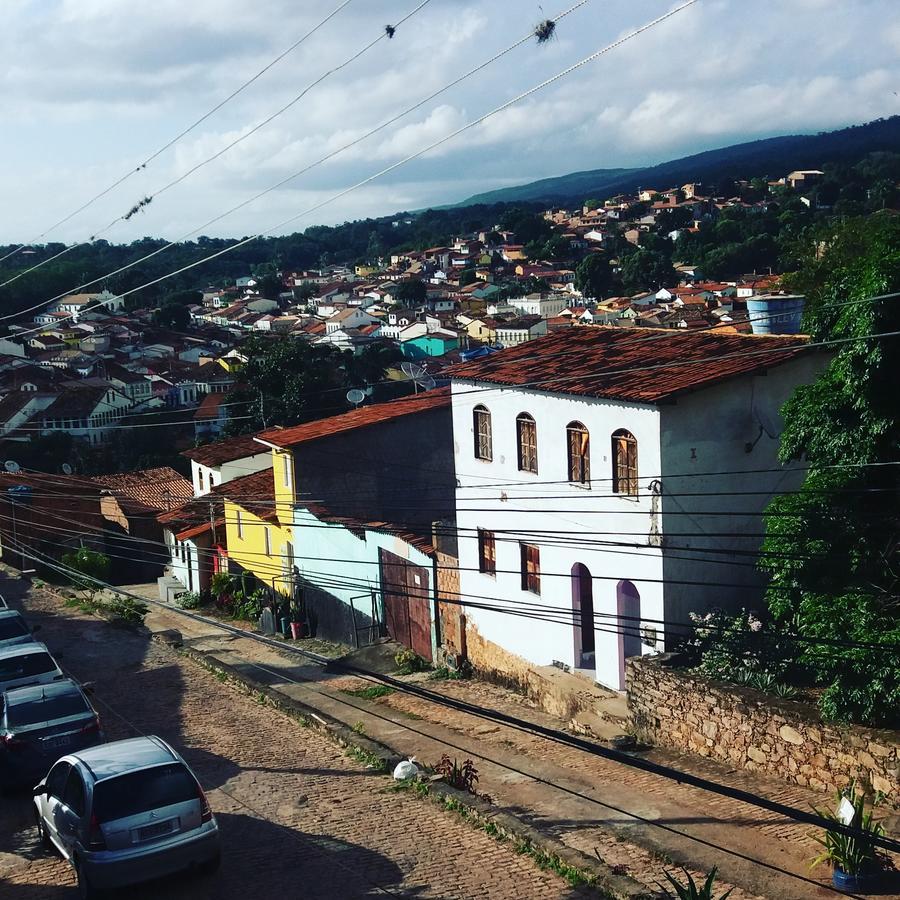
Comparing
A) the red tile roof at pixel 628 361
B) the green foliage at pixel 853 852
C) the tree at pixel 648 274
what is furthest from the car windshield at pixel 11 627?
the tree at pixel 648 274

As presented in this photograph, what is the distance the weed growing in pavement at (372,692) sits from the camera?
22517mm

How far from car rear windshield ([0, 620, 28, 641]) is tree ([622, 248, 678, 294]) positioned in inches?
4659

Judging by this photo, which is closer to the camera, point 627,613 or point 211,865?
point 211,865

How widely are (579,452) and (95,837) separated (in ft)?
37.6

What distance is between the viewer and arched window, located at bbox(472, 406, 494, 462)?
75.7 ft

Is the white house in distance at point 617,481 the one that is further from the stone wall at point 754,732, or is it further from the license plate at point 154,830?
the license plate at point 154,830

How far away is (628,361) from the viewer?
20.6 m

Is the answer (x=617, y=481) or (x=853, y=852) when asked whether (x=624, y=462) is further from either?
(x=853, y=852)

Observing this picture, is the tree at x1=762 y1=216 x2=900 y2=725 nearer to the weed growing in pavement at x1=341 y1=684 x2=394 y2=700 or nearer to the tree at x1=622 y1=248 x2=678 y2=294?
the weed growing in pavement at x1=341 y1=684 x2=394 y2=700

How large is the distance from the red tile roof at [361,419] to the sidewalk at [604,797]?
7545 mm

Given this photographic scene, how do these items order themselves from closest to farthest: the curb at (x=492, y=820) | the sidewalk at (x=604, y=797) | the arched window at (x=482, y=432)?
the curb at (x=492, y=820)
the sidewalk at (x=604, y=797)
the arched window at (x=482, y=432)

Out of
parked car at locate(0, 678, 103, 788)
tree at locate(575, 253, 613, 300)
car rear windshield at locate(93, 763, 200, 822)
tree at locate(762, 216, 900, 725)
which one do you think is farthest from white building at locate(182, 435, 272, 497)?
tree at locate(575, 253, 613, 300)

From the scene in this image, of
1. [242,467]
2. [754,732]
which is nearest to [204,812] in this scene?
[754,732]

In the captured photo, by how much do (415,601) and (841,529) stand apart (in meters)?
11.5
